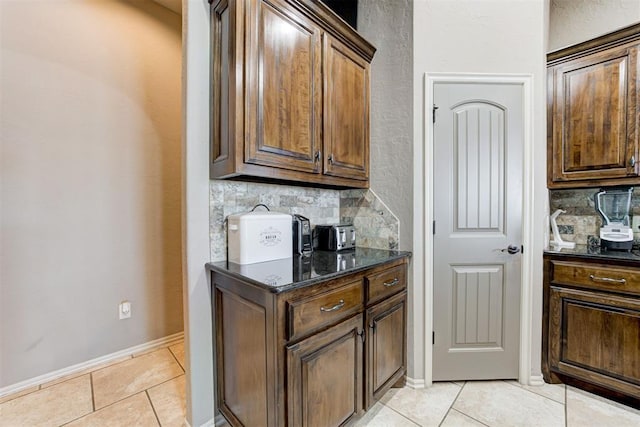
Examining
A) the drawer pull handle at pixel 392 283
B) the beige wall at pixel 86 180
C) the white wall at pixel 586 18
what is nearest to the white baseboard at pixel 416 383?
the drawer pull handle at pixel 392 283

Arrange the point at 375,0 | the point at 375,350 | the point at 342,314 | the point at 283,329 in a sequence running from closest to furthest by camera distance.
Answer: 1. the point at 283,329
2. the point at 342,314
3. the point at 375,350
4. the point at 375,0

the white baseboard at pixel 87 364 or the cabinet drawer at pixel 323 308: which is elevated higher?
the cabinet drawer at pixel 323 308

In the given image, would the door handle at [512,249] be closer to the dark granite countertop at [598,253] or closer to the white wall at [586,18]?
the dark granite countertop at [598,253]

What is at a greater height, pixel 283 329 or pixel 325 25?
pixel 325 25

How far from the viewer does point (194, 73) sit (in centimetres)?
150

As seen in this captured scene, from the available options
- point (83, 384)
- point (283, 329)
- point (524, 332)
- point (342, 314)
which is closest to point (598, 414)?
point (524, 332)

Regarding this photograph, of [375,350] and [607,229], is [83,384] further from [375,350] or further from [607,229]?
[607,229]

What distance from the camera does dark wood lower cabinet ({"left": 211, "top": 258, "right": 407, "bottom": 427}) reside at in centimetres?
117

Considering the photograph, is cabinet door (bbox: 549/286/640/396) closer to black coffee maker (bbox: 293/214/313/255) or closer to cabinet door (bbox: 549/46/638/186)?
Answer: cabinet door (bbox: 549/46/638/186)

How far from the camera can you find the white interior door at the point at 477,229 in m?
1.93

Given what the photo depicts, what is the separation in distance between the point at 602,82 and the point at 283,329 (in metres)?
2.66

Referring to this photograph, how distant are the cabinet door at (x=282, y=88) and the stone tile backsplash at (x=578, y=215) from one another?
2.16 metres

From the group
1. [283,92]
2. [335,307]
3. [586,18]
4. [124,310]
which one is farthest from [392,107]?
[124,310]

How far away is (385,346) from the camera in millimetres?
1743
